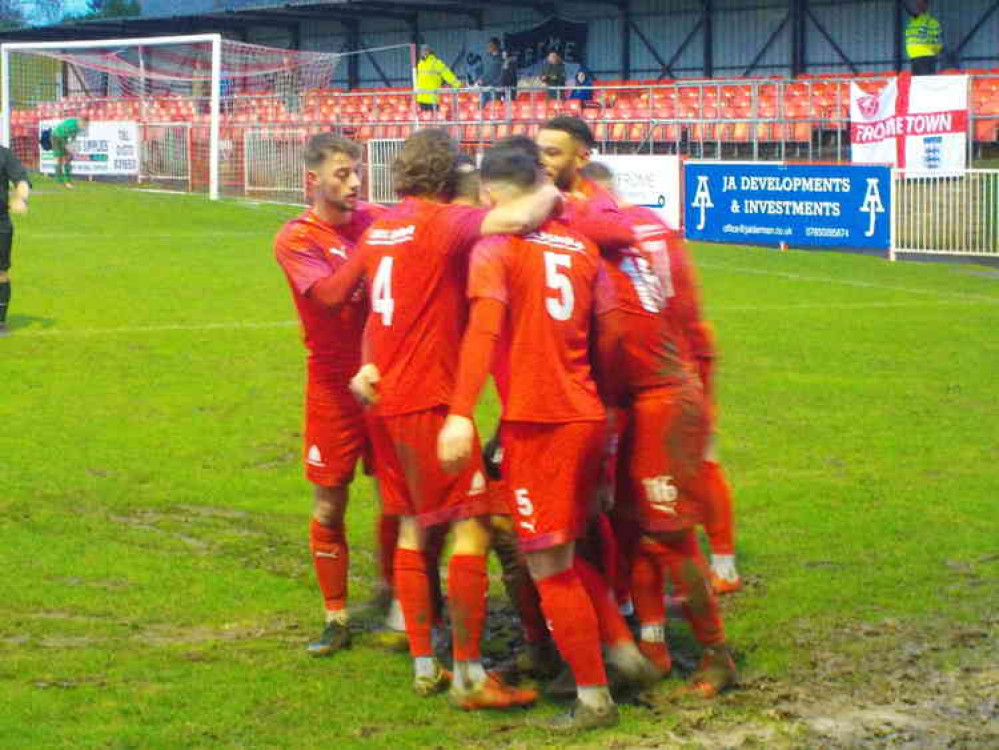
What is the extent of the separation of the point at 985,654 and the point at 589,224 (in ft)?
8.40

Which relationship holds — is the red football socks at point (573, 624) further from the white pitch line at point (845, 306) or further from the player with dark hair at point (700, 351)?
the white pitch line at point (845, 306)

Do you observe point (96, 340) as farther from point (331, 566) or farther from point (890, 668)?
point (890, 668)

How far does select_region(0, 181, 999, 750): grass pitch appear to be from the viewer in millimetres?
6078

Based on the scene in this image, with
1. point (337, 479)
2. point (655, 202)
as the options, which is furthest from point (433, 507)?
point (655, 202)

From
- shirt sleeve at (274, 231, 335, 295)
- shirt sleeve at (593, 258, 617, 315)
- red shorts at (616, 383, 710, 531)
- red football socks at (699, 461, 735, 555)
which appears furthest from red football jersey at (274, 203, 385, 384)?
red football socks at (699, 461, 735, 555)

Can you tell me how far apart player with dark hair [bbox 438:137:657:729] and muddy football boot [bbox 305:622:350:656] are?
1355 millimetres

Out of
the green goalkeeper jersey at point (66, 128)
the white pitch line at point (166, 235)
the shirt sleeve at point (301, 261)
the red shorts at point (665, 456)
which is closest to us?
the red shorts at point (665, 456)

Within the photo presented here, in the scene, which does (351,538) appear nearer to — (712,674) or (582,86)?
(712,674)

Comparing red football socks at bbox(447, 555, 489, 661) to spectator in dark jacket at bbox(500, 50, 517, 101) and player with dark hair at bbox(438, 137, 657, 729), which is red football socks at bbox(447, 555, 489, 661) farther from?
spectator in dark jacket at bbox(500, 50, 517, 101)

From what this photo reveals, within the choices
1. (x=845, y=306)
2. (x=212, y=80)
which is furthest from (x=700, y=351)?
(x=212, y=80)

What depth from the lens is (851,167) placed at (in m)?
24.6

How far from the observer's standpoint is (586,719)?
588 cm

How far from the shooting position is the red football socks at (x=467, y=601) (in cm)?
608

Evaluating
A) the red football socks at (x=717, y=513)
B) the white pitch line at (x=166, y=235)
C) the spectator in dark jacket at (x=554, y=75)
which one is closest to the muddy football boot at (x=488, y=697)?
the red football socks at (x=717, y=513)
